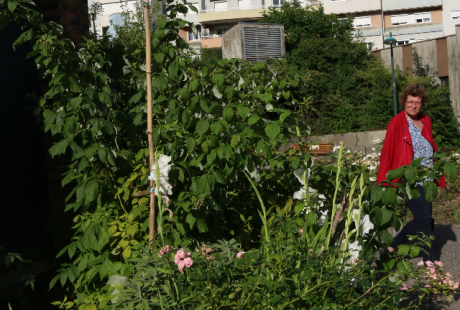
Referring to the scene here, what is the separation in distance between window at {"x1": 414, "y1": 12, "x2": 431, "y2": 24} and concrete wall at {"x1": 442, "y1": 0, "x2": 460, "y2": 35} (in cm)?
131

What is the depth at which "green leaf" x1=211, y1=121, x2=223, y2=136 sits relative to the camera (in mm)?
2623

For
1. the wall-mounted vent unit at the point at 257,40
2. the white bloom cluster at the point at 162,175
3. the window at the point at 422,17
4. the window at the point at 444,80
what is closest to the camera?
the white bloom cluster at the point at 162,175

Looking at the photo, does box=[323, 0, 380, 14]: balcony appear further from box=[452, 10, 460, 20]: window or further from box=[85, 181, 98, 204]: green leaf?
box=[85, 181, 98, 204]: green leaf

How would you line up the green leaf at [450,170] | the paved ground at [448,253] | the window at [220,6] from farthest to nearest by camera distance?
1. the window at [220,6]
2. the paved ground at [448,253]
3. the green leaf at [450,170]

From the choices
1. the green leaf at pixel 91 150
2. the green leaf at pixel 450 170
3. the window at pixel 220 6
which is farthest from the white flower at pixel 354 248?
the window at pixel 220 6

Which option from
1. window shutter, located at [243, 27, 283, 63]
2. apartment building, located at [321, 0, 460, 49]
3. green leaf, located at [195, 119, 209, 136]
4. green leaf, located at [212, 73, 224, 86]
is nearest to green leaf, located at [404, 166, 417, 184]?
green leaf, located at [195, 119, 209, 136]

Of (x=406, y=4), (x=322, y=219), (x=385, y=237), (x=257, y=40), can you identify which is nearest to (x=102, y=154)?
(x=322, y=219)

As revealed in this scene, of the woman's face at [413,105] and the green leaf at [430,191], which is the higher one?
the woman's face at [413,105]

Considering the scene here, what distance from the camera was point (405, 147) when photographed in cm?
437

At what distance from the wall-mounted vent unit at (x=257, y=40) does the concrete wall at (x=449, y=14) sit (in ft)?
78.0

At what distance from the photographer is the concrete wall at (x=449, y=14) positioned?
135ft

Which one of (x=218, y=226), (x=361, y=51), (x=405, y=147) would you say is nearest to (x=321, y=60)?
(x=361, y=51)

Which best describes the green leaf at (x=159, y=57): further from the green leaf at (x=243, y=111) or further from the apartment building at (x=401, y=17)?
the apartment building at (x=401, y=17)

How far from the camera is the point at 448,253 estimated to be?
502cm
